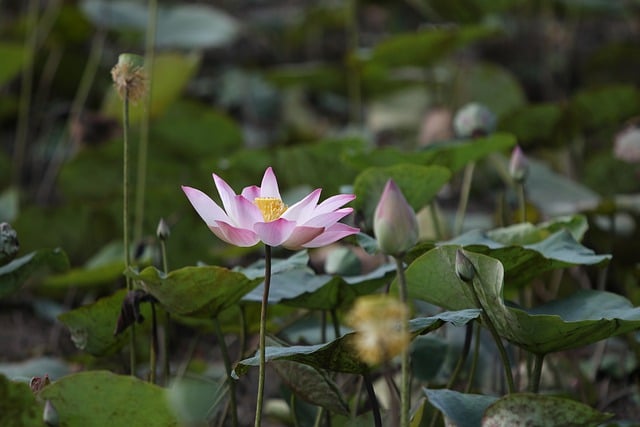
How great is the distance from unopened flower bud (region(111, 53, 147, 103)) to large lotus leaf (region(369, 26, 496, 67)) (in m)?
1.22

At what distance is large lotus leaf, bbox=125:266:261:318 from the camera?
2.82 feet

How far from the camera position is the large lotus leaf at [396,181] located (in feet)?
3.66

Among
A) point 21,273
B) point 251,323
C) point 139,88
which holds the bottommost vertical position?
point 251,323

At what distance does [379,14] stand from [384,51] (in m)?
1.95

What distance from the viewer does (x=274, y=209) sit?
818 millimetres

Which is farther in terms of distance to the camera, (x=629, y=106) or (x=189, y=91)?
(x=189, y=91)

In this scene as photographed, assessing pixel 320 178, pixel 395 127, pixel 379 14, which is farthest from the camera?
pixel 379 14

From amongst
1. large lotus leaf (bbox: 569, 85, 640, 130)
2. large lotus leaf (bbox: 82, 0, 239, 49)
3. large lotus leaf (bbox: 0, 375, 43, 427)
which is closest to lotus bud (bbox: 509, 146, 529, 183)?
large lotus leaf (bbox: 0, 375, 43, 427)

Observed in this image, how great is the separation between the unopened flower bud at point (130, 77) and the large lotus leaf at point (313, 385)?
0.91 ft

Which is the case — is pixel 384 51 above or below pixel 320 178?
above

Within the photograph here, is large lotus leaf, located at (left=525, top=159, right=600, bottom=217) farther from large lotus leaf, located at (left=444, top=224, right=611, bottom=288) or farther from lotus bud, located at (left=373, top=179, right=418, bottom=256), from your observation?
lotus bud, located at (left=373, top=179, right=418, bottom=256)

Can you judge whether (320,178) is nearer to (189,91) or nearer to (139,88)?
(139,88)

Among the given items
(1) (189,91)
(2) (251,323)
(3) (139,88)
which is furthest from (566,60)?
(3) (139,88)

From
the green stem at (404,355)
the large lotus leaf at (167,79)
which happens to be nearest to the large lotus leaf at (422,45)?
the large lotus leaf at (167,79)
